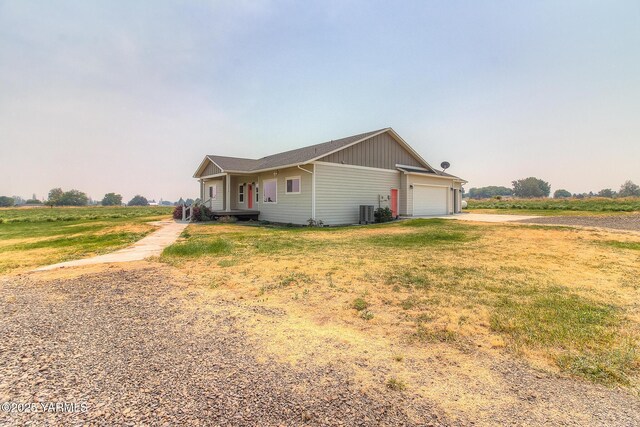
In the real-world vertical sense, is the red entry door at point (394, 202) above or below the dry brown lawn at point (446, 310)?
above

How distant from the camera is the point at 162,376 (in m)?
2.28

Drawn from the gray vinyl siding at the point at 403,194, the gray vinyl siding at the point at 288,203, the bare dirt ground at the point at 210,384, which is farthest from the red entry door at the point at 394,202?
the bare dirt ground at the point at 210,384

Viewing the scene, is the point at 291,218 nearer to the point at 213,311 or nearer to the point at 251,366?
the point at 213,311

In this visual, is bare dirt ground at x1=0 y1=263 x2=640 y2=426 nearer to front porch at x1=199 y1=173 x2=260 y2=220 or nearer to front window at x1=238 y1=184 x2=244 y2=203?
front porch at x1=199 y1=173 x2=260 y2=220

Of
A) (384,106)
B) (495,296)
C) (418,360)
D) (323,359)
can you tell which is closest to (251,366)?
(323,359)

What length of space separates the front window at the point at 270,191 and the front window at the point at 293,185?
138cm

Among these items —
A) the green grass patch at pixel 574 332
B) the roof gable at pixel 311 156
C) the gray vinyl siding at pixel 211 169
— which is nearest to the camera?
the green grass patch at pixel 574 332

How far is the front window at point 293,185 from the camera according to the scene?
52.5 feet

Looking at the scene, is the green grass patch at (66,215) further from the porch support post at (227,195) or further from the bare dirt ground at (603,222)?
the bare dirt ground at (603,222)

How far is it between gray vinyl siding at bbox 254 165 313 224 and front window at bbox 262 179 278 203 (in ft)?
0.66

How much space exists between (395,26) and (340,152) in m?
6.18

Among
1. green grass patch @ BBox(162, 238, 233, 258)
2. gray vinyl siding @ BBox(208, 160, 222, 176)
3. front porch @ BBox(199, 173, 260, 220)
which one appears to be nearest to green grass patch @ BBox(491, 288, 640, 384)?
green grass patch @ BBox(162, 238, 233, 258)

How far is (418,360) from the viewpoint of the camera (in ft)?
8.39

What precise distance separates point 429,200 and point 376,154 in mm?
6091
